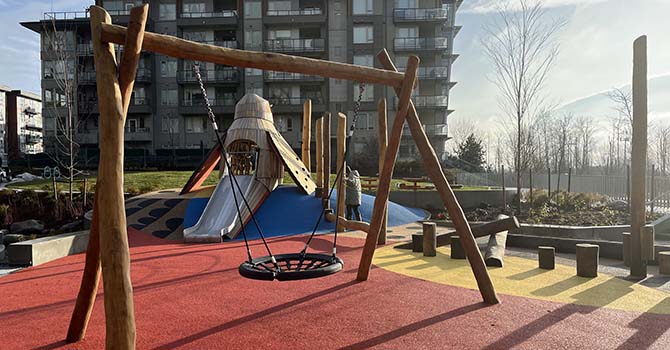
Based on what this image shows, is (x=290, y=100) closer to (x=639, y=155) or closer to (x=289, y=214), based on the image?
(x=289, y=214)

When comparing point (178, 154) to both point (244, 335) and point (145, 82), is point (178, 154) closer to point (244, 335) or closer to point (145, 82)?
point (145, 82)

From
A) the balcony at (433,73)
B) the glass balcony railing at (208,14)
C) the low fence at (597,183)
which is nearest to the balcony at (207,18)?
the glass balcony railing at (208,14)

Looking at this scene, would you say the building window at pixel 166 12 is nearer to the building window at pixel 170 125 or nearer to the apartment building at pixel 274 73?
the apartment building at pixel 274 73

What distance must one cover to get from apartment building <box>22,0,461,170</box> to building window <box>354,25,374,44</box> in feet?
0.32

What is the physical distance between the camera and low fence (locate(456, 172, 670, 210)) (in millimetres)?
17969

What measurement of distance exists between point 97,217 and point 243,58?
224 centimetres

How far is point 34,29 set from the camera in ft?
139

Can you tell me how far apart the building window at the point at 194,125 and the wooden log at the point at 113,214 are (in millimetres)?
39006

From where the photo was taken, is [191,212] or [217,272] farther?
[191,212]

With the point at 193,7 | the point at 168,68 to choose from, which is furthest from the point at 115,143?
the point at 193,7

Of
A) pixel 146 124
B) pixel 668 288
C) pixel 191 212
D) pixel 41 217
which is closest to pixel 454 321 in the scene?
pixel 668 288

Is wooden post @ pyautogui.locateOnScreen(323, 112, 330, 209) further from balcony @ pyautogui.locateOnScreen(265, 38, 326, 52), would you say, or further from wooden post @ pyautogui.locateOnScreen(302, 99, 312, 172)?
balcony @ pyautogui.locateOnScreen(265, 38, 326, 52)

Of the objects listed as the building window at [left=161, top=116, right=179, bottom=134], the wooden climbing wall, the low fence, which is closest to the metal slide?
the wooden climbing wall

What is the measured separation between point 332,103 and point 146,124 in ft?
60.2
